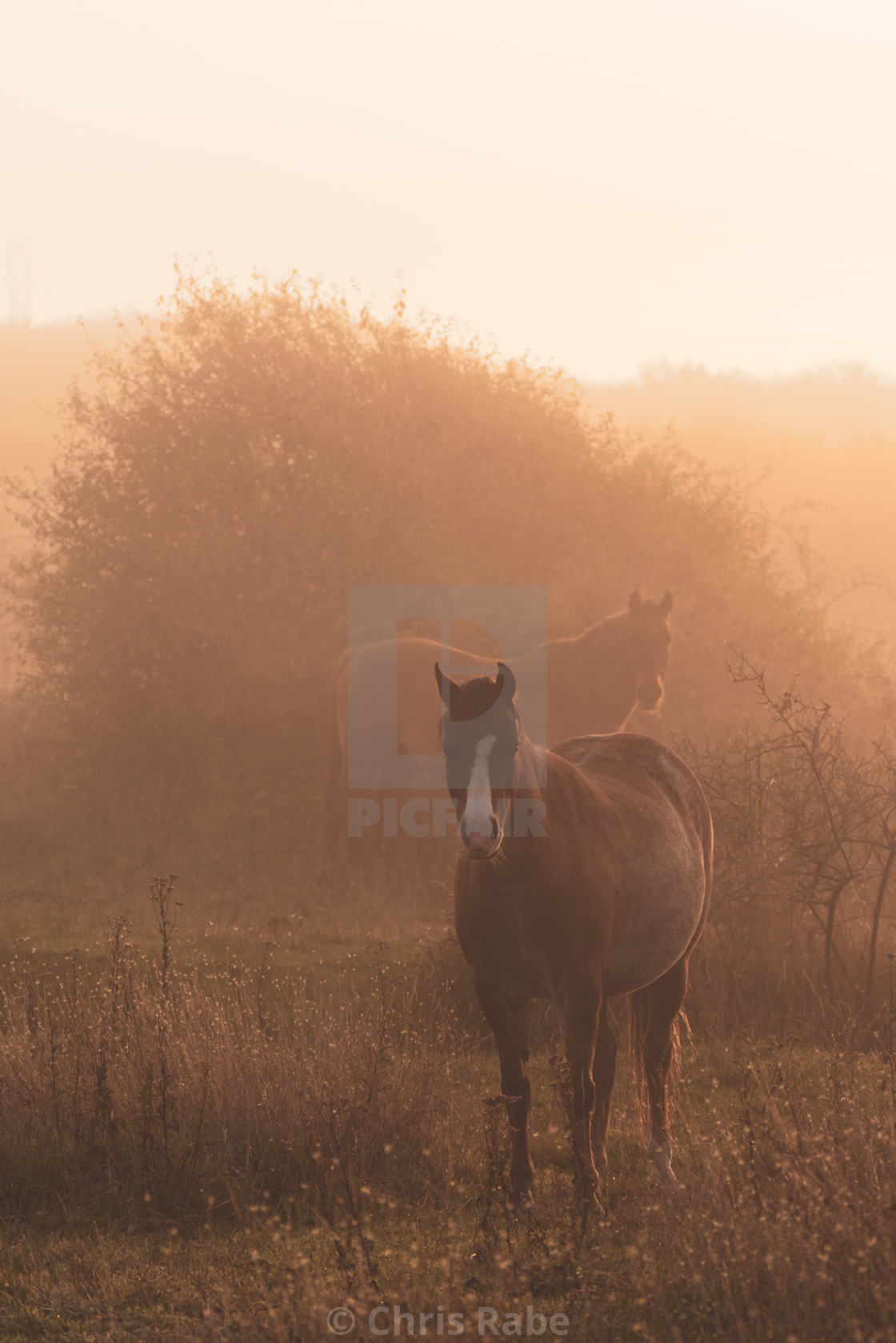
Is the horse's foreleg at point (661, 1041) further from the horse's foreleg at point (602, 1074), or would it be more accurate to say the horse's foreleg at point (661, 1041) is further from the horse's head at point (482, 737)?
the horse's head at point (482, 737)

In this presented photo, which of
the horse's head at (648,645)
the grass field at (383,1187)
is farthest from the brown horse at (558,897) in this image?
the horse's head at (648,645)

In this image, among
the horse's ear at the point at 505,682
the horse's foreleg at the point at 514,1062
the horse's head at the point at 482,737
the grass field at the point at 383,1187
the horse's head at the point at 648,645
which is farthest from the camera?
the horse's head at the point at 648,645

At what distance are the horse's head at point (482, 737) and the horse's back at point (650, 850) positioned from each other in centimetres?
98

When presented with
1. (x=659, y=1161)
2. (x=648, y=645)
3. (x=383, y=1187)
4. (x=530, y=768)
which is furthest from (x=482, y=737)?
(x=648, y=645)

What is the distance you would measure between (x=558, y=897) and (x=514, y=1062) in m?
0.73

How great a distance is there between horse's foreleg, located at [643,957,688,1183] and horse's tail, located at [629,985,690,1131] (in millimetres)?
15

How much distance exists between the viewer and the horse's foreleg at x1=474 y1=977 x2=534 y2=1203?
4.42 m

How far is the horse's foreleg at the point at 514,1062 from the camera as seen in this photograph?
442 centimetres

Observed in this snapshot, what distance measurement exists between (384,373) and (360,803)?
7735 millimetres

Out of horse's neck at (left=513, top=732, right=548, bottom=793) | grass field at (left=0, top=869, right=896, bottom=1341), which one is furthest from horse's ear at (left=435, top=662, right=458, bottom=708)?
grass field at (left=0, top=869, right=896, bottom=1341)

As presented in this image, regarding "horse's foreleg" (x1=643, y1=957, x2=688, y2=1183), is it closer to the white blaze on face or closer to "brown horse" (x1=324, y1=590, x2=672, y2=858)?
the white blaze on face

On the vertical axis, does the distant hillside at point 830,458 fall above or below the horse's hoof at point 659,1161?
above

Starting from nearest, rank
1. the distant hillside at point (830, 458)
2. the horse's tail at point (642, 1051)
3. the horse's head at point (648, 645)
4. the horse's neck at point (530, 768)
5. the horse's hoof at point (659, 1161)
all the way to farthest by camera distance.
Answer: the horse's neck at point (530, 768) → the horse's hoof at point (659, 1161) → the horse's tail at point (642, 1051) → the horse's head at point (648, 645) → the distant hillside at point (830, 458)

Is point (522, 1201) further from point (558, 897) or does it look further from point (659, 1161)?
point (558, 897)
